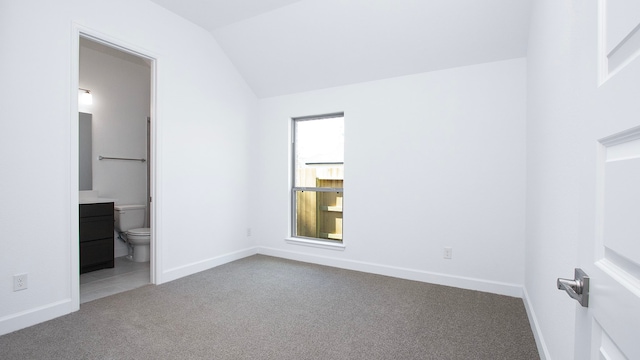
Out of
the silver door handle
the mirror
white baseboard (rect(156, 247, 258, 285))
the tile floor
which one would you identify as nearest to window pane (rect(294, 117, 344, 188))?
white baseboard (rect(156, 247, 258, 285))

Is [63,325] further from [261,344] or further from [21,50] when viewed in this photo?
[21,50]

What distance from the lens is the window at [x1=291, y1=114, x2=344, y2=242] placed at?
13.0 feet

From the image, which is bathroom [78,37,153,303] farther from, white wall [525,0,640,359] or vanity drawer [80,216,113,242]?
white wall [525,0,640,359]

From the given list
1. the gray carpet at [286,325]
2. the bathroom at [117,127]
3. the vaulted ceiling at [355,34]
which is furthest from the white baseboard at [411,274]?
the vaulted ceiling at [355,34]

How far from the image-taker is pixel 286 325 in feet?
7.33

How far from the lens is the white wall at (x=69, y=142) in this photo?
2.15 m

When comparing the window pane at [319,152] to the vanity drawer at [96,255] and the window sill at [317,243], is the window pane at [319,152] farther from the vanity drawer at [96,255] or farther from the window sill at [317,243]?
the vanity drawer at [96,255]

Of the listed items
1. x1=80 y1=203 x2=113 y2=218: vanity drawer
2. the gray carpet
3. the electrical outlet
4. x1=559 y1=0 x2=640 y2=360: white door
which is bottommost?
the gray carpet

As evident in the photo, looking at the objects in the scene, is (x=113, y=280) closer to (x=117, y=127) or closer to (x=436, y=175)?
(x=117, y=127)

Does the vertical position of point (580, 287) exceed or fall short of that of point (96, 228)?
it exceeds it

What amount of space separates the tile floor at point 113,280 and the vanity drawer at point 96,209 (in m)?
0.65

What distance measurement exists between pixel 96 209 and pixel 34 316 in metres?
1.43

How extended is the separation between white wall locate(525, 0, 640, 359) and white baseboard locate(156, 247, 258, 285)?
10.3 ft

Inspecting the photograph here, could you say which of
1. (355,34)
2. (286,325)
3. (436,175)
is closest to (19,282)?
(286,325)
